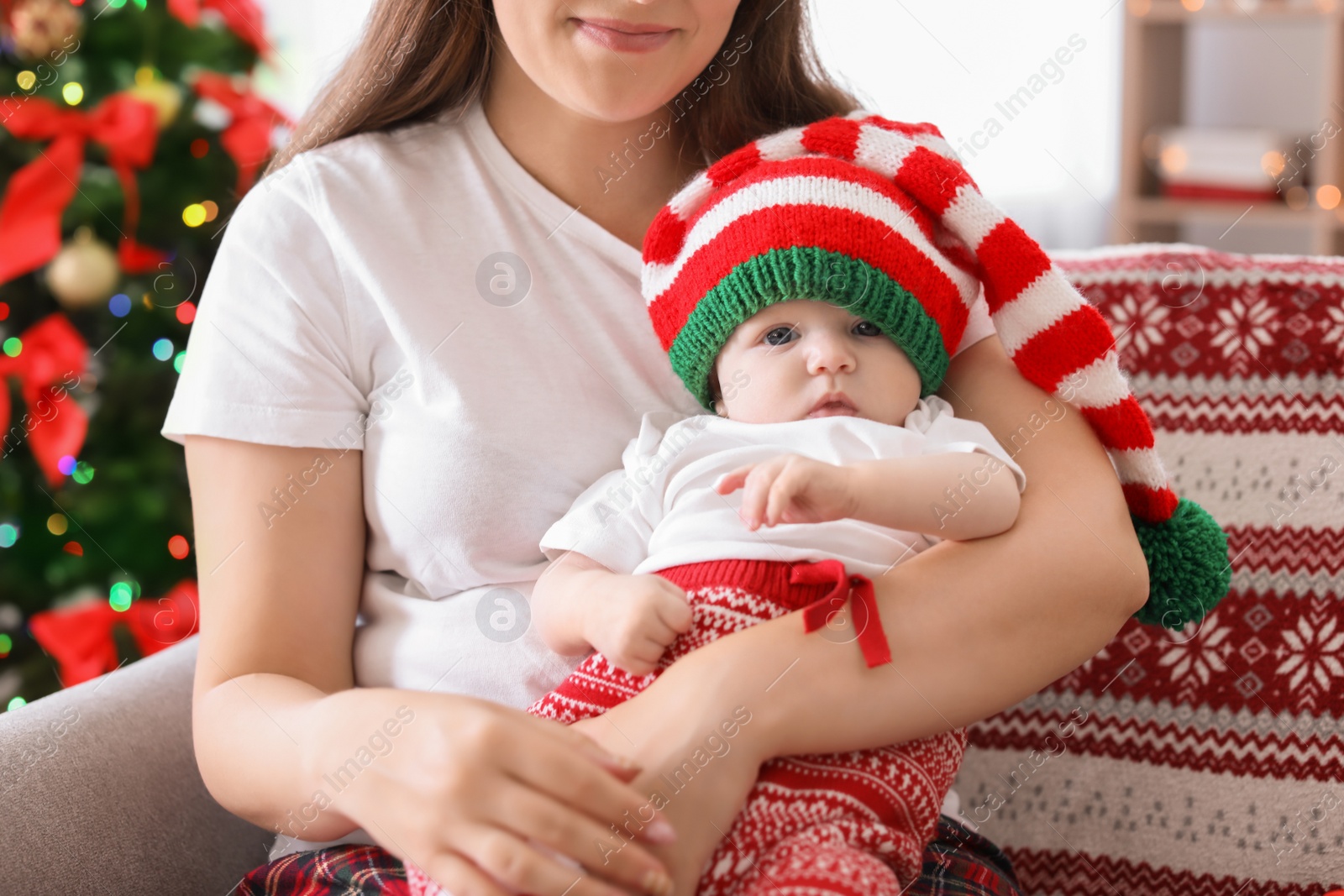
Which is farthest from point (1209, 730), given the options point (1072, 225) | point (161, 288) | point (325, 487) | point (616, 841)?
point (1072, 225)

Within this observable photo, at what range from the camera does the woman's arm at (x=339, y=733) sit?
75 cm

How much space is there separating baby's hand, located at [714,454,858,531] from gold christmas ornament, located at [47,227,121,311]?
56.2 inches

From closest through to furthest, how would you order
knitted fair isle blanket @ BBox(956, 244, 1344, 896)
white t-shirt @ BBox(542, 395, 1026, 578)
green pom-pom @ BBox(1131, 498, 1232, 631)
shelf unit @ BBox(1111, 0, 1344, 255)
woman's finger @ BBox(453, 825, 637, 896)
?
1. woman's finger @ BBox(453, 825, 637, 896)
2. white t-shirt @ BBox(542, 395, 1026, 578)
3. green pom-pom @ BBox(1131, 498, 1232, 631)
4. knitted fair isle blanket @ BBox(956, 244, 1344, 896)
5. shelf unit @ BBox(1111, 0, 1344, 255)

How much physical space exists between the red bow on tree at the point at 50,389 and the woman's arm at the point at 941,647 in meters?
1.42

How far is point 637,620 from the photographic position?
871 mm

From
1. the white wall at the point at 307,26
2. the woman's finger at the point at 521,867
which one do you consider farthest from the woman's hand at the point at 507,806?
the white wall at the point at 307,26

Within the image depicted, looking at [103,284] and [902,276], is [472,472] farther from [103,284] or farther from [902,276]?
[103,284]

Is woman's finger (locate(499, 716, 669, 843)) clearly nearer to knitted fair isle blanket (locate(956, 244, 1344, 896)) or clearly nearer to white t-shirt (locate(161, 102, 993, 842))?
white t-shirt (locate(161, 102, 993, 842))

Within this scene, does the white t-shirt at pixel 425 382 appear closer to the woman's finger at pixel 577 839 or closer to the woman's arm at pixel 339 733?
the woman's arm at pixel 339 733

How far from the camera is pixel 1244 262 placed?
130 cm

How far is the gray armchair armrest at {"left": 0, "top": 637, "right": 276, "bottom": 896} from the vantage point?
1004 millimetres

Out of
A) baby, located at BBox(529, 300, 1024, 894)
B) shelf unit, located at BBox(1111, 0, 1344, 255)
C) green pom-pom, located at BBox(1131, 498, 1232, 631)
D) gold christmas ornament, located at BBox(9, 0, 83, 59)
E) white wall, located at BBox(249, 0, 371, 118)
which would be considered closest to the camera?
baby, located at BBox(529, 300, 1024, 894)

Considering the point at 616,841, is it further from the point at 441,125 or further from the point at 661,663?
the point at 441,125

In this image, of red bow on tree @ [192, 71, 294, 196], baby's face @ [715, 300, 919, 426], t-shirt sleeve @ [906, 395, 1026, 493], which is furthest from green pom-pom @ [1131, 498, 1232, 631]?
red bow on tree @ [192, 71, 294, 196]
